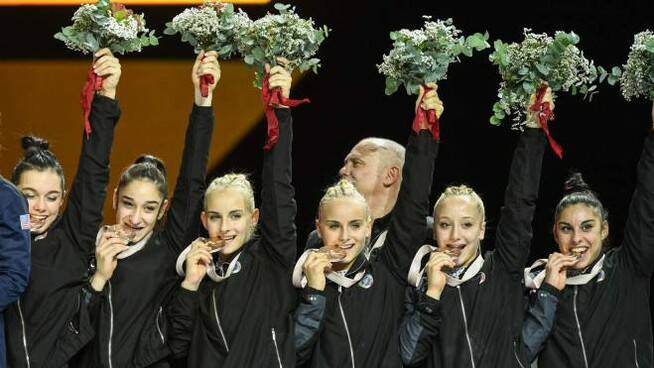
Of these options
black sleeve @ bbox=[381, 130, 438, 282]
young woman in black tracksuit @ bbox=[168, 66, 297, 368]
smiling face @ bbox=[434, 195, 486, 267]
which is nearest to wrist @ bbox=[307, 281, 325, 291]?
young woman in black tracksuit @ bbox=[168, 66, 297, 368]

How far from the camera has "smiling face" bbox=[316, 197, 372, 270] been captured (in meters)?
5.33

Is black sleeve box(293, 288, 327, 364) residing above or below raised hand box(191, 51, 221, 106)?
below

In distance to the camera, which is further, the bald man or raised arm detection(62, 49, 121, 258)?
the bald man

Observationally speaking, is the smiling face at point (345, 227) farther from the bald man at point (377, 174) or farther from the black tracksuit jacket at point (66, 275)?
the black tracksuit jacket at point (66, 275)

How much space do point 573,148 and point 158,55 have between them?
235 centimetres

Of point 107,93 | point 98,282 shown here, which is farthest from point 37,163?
point 98,282

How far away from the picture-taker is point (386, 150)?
20.1ft

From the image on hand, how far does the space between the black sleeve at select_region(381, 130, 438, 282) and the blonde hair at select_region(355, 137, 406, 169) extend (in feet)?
2.58

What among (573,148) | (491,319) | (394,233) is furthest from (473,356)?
(573,148)

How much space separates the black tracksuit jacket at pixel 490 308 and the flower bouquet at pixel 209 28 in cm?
121

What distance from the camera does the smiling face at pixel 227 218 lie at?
17.5 ft

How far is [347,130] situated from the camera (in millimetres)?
7414

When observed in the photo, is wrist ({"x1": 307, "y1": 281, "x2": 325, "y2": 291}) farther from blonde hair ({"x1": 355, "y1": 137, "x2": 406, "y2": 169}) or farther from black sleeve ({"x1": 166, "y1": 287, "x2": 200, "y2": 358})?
blonde hair ({"x1": 355, "y1": 137, "x2": 406, "y2": 169})

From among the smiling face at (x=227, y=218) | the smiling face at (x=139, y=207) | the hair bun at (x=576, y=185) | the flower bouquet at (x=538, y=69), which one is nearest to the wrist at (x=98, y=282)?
the smiling face at (x=139, y=207)
